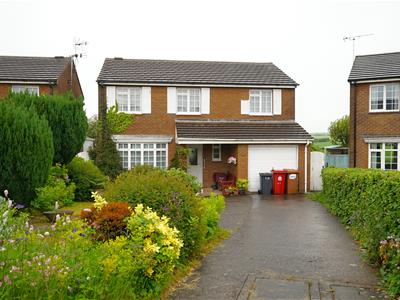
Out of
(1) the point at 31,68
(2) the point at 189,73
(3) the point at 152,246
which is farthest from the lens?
(1) the point at 31,68

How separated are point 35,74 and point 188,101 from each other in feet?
32.1

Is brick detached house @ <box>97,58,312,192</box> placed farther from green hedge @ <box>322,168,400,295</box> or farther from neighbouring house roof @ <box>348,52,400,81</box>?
green hedge @ <box>322,168,400,295</box>

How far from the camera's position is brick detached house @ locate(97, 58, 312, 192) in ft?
74.5

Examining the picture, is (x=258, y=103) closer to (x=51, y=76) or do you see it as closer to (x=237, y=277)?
(x=51, y=76)

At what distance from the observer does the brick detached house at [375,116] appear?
22.8m

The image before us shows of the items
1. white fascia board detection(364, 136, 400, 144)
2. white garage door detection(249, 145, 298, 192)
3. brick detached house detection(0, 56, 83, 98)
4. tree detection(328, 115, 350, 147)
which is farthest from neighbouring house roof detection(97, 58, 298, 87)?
tree detection(328, 115, 350, 147)

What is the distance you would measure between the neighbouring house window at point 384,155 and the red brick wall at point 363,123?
35cm

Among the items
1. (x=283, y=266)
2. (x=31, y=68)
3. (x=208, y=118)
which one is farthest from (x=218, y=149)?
(x=283, y=266)

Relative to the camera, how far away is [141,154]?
77.4 feet

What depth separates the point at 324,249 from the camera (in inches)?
366

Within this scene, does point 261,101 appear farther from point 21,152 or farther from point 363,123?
point 21,152

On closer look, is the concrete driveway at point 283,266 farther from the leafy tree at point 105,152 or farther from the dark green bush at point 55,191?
the leafy tree at point 105,152

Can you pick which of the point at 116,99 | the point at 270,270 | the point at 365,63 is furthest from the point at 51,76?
the point at 270,270

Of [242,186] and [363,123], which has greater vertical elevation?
[363,123]
